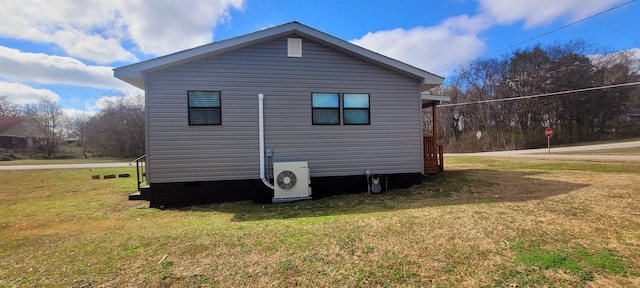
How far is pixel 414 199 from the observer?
246 inches

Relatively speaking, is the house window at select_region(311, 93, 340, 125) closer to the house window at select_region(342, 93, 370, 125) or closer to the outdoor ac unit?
the house window at select_region(342, 93, 370, 125)

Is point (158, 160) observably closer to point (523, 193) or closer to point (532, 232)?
point (532, 232)

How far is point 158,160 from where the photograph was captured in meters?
6.42

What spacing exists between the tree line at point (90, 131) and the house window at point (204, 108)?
25.0 metres

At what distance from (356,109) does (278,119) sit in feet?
6.52

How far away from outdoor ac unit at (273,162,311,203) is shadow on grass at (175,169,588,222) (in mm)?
241

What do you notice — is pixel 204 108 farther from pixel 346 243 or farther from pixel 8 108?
pixel 8 108

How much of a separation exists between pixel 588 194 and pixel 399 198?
11.5ft

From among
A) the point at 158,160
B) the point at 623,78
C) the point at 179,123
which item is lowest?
the point at 158,160

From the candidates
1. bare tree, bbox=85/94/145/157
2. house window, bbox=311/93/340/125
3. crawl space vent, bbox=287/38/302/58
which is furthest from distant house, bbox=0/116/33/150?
house window, bbox=311/93/340/125

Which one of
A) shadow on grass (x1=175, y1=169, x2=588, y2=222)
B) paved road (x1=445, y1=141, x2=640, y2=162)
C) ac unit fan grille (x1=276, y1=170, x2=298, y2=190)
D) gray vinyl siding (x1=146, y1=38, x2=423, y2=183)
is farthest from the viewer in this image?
paved road (x1=445, y1=141, x2=640, y2=162)

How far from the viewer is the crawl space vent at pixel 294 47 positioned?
7.07m

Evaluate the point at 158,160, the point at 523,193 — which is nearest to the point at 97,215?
the point at 158,160

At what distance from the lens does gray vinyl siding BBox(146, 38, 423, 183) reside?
255 inches
